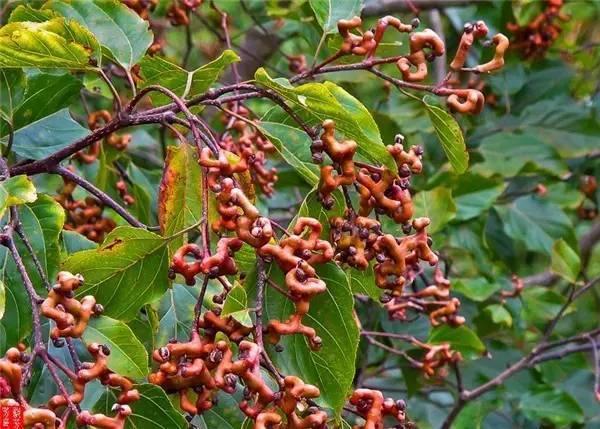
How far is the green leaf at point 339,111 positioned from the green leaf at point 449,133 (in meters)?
0.09

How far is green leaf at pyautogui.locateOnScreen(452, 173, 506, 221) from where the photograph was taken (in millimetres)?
1656

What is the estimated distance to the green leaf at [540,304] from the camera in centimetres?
170

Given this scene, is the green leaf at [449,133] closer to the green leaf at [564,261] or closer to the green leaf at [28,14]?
the green leaf at [28,14]

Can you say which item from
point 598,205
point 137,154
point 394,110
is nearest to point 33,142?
point 137,154

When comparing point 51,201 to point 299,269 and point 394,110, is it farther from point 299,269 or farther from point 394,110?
point 394,110

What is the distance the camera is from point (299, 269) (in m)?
0.65

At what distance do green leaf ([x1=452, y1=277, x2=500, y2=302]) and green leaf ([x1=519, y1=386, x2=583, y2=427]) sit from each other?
192 millimetres

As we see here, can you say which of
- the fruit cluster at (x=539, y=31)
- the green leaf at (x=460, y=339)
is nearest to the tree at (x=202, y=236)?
the green leaf at (x=460, y=339)

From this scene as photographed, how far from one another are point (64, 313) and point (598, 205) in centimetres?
158

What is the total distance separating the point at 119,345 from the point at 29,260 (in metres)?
0.16

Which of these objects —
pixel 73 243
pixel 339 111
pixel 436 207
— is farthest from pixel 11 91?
pixel 436 207

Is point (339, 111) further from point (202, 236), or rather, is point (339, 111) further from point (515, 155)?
point (515, 155)

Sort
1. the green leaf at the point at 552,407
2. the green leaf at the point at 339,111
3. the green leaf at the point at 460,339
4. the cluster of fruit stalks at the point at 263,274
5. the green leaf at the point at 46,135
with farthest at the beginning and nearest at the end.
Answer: the green leaf at the point at 552,407 → the green leaf at the point at 460,339 → the green leaf at the point at 46,135 → the green leaf at the point at 339,111 → the cluster of fruit stalks at the point at 263,274

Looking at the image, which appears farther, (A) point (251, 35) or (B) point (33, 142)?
(A) point (251, 35)
